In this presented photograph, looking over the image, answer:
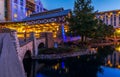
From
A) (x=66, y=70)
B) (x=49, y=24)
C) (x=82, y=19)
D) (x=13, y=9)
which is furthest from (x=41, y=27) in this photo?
(x=66, y=70)

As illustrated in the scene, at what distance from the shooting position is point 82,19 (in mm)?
43844

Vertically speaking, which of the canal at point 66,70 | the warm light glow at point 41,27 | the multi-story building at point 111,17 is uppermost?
the multi-story building at point 111,17

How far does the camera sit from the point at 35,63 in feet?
87.7

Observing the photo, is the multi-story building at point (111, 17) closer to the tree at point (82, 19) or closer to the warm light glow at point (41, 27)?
the warm light glow at point (41, 27)

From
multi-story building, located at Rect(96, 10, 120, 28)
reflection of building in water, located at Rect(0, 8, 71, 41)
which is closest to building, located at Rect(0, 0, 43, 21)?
reflection of building in water, located at Rect(0, 8, 71, 41)

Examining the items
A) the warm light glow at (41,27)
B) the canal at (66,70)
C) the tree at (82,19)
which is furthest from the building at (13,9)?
the canal at (66,70)

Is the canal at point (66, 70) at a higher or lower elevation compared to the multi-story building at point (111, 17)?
lower

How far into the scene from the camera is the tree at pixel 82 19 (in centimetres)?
4288

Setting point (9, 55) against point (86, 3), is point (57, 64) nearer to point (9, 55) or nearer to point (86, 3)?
point (9, 55)

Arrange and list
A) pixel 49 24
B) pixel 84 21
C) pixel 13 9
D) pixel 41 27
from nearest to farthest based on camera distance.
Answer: pixel 84 21 < pixel 49 24 < pixel 41 27 < pixel 13 9

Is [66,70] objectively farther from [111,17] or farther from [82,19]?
[111,17]

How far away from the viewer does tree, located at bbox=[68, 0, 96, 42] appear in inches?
1688

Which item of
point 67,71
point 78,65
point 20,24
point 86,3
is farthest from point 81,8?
point 20,24

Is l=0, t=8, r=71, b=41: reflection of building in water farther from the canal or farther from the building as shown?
the canal
